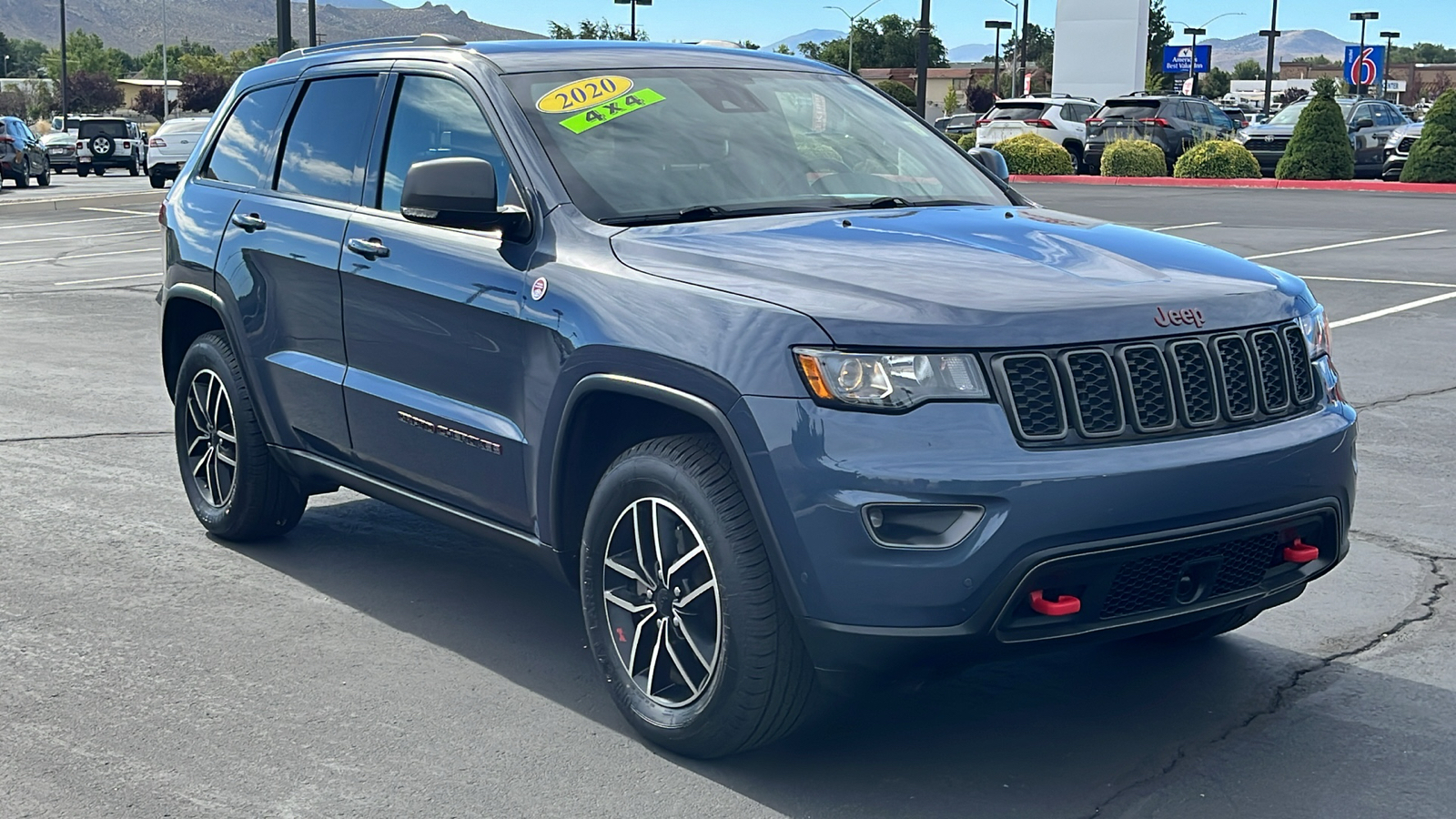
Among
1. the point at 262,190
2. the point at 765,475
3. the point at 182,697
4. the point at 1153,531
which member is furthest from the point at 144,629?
the point at 1153,531

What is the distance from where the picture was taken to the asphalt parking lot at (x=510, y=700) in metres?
3.97

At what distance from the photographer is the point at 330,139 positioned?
5.66 metres

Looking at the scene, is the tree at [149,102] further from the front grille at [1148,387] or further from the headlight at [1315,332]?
the front grille at [1148,387]

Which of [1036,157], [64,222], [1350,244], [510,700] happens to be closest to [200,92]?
[1036,157]

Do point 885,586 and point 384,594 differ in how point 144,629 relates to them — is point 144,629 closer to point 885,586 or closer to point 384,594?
point 384,594

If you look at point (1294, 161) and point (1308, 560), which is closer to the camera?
point (1308, 560)

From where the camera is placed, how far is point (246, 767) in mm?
4137

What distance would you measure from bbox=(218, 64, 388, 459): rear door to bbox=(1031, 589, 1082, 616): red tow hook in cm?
259

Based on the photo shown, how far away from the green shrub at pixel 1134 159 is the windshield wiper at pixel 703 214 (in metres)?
30.3

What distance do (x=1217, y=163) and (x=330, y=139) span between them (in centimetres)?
2908

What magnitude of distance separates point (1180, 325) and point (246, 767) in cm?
250

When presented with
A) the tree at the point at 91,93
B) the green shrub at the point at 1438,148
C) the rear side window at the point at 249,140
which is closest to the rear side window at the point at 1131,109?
the green shrub at the point at 1438,148

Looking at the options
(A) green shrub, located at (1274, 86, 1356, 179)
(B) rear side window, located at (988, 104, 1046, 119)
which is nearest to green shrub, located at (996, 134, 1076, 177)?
(B) rear side window, located at (988, 104, 1046, 119)

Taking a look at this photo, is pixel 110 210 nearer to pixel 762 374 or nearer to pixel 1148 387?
pixel 762 374
